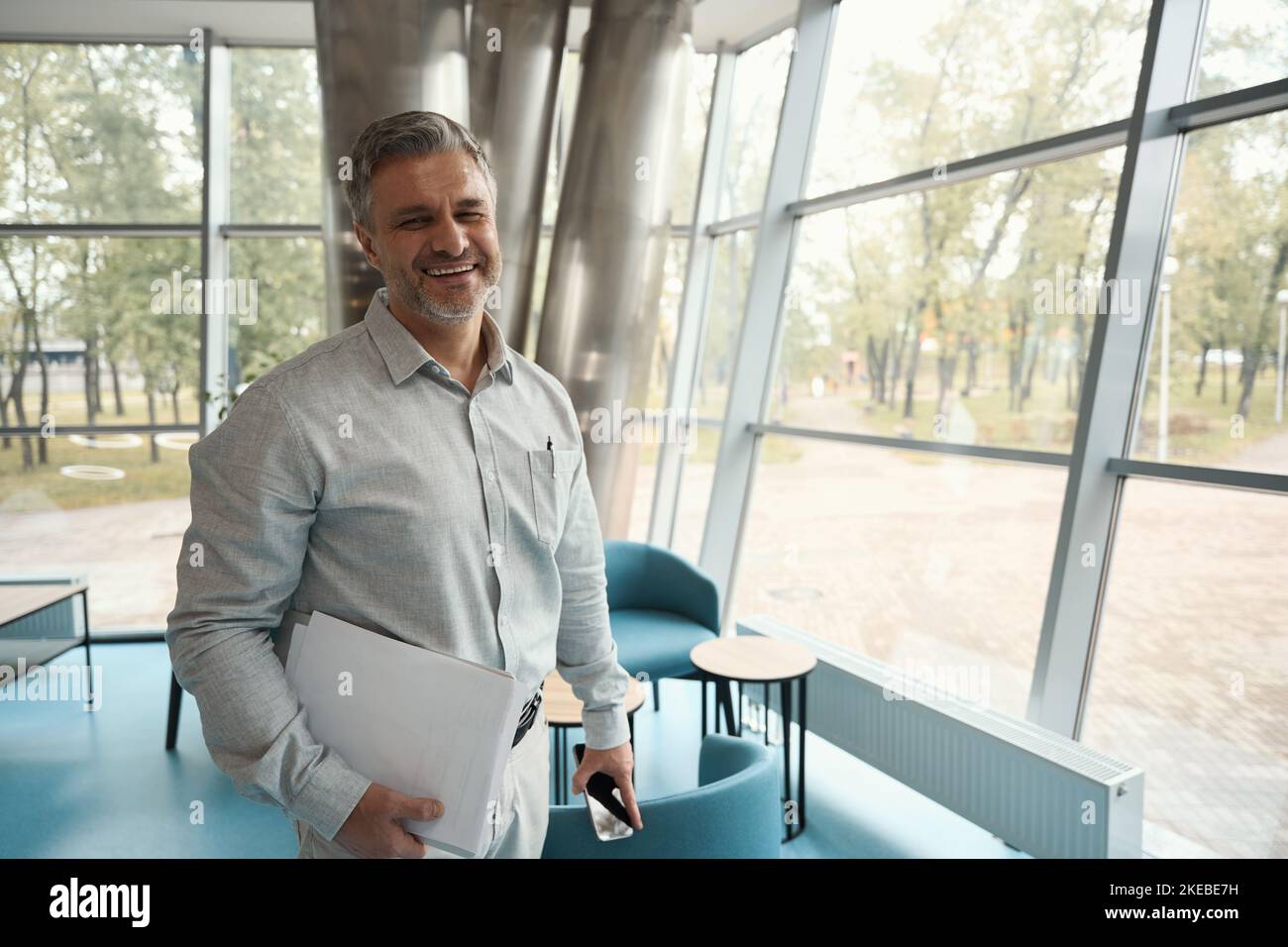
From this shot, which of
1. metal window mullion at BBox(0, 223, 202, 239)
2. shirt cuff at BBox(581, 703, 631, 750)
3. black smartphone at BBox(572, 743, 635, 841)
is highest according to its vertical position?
metal window mullion at BBox(0, 223, 202, 239)

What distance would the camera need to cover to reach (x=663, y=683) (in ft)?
16.3

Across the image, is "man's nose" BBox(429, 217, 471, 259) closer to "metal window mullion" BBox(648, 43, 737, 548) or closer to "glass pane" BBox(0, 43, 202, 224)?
"metal window mullion" BBox(648, 43, 737, 548)

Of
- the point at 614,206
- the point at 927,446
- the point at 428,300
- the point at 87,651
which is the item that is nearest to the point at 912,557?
the point at 927,446

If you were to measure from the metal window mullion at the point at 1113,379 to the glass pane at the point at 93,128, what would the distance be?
17.5 feet

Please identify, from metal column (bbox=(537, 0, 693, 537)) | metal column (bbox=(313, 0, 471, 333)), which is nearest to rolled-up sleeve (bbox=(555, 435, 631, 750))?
metal column (bbox=(313, 0, 471, 333))

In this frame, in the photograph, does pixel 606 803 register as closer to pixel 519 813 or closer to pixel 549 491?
pixel 519 813

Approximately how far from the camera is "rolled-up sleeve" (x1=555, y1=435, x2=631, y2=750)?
58.1 inches

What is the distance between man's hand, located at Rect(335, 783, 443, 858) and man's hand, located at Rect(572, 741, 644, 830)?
41 centimetres

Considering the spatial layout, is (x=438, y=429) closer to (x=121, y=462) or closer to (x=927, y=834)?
(x=927, y=834)

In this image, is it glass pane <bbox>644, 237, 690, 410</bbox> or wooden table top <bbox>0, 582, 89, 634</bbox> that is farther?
glass pane <bbox>644, 237, 690, 410</bbox>

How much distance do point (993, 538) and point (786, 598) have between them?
60.4 inches

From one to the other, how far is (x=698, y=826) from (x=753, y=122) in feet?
15.5

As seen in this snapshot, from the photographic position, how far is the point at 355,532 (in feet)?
3.75
